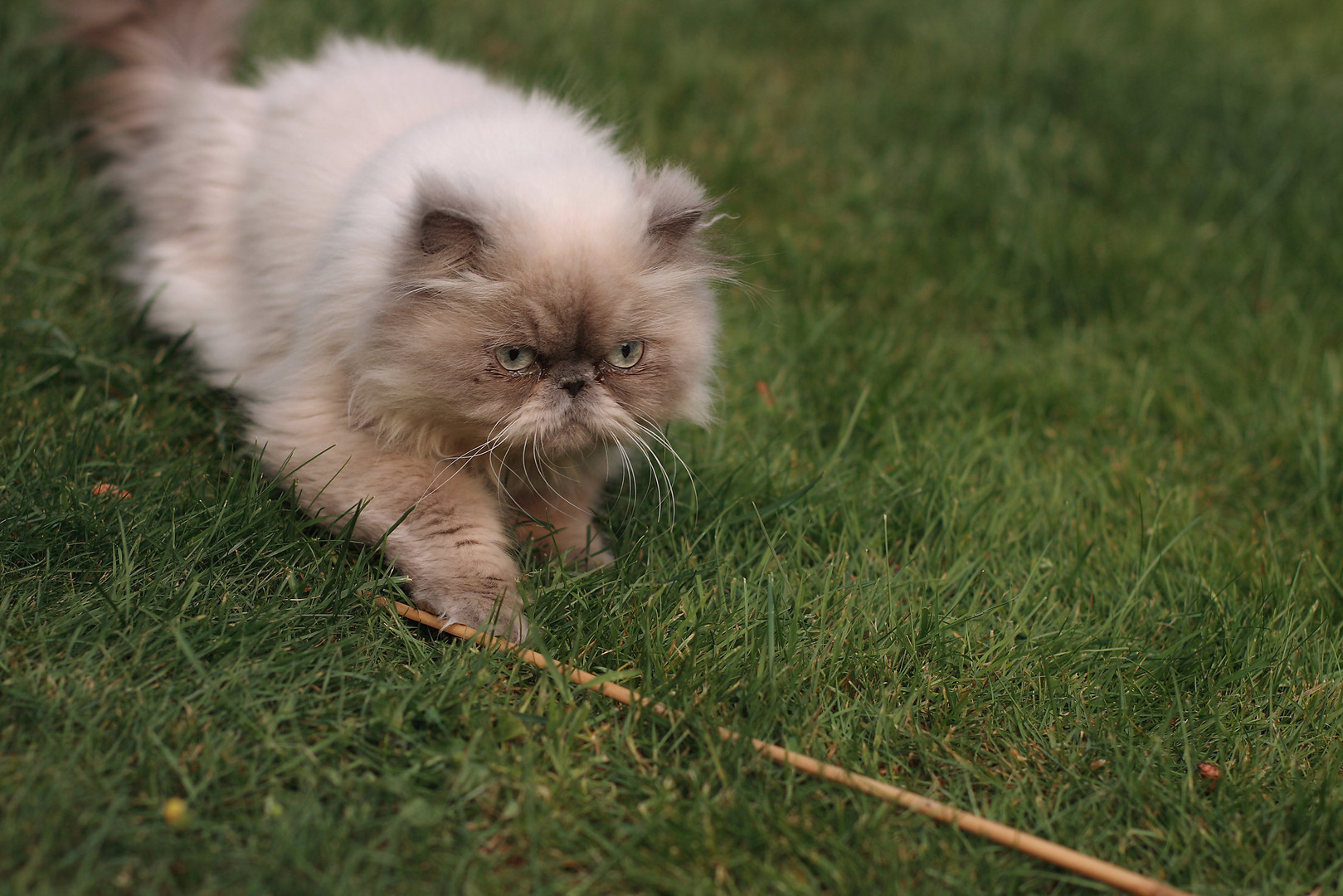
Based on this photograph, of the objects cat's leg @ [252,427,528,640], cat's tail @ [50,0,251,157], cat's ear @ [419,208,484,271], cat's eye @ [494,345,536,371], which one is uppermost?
cat's ear @ [419,208,484,271]

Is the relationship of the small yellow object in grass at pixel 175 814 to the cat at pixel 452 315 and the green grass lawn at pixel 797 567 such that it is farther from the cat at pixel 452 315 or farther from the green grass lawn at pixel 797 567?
the cat at pixel 452 315

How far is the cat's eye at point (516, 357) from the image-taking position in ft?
7.45

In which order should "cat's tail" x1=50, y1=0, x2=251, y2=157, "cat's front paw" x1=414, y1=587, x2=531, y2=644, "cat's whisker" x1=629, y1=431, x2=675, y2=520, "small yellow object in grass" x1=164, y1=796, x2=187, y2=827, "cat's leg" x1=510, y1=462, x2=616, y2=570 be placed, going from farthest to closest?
"cat's tail" x1=50, y1=0, x2=251, y2=157 < "cat's leg" x1=510, y1=462, x2=616, y2=570 < "cat's whisker" x1=629, y1=431, x2=675, y2=520 < "cat's front paw" x1=414, y1=587, x2=531, y2=644 < "small yellow object in grass" x1=164, y1=796, x2=187, y2=827

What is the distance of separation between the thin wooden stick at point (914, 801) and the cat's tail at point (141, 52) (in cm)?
255

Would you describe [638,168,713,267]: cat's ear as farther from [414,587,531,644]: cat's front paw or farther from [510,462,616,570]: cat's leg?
[414,587,531,644]: cat's front paw

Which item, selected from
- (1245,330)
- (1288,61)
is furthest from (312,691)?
(1288,61)

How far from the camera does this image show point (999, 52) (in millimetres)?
5348

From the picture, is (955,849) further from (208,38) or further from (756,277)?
(208,38)

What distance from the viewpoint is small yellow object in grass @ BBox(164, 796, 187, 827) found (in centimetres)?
175

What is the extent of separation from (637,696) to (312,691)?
660mm

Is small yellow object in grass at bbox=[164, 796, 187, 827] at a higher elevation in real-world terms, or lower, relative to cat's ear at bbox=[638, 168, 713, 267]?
lower

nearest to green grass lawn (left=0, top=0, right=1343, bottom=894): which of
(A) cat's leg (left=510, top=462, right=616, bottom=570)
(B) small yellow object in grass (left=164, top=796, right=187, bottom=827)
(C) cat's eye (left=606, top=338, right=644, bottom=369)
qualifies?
(B) small yellow object in grass (left=164, top=796, right=187, bottom=827)

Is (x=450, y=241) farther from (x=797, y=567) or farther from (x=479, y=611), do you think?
(x=797, y=567)

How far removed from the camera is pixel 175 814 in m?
1.75
